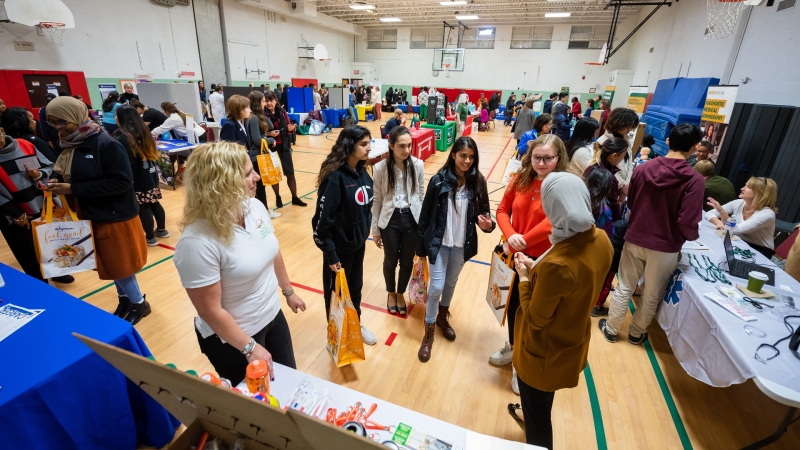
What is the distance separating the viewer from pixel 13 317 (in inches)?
61.6

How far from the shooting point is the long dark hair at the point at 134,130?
3.39 metres

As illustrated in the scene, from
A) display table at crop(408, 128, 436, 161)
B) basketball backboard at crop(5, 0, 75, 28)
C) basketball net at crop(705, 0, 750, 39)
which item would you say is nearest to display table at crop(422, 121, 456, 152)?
display table at crop(408, 128, 436, 161)

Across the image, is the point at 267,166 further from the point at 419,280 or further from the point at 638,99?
the point at 638,99

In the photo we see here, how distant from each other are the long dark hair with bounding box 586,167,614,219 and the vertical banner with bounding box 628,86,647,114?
10126 mm

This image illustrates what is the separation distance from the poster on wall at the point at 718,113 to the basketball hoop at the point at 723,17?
195 cm

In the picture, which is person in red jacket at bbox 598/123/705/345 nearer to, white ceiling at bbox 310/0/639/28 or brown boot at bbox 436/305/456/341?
brown boot at bbox 436/305/456/341

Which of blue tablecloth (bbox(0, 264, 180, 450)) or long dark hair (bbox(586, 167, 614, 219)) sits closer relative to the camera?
blue tablecloth (bbox(0, 264, 180, 450))

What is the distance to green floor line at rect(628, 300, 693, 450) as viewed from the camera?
2152mm

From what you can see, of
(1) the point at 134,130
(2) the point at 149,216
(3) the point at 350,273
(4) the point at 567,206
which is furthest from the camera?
(2) the point at 149,216

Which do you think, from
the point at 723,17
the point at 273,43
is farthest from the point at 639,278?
the point at 273,43

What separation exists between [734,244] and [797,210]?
6.47 ft

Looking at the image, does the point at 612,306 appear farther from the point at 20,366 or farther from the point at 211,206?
the point at 20,366

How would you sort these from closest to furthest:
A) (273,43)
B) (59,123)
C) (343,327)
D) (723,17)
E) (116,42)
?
(59,123) < (343,327) < (723,17) < (116,42) < (273,43)

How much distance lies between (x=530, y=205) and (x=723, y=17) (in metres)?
8.12
